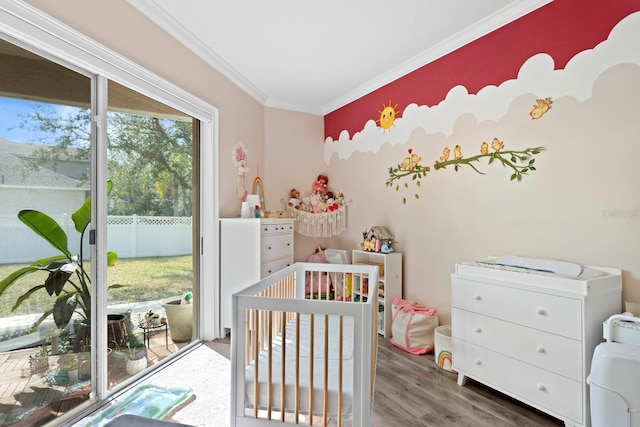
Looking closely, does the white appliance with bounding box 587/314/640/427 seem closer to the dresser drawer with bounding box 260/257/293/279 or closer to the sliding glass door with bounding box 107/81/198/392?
the dresser drawer with bounding box 260/257/293/279

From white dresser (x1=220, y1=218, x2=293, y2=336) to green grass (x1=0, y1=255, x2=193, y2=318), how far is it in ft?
1.03

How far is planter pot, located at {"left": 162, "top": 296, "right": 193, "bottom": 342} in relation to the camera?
2590mm

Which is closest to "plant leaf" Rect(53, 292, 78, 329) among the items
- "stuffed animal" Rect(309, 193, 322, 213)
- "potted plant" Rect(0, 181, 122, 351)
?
"potted plant" Rect(0, 181, 122, 351)

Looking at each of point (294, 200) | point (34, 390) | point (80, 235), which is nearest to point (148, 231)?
point (80, 235)

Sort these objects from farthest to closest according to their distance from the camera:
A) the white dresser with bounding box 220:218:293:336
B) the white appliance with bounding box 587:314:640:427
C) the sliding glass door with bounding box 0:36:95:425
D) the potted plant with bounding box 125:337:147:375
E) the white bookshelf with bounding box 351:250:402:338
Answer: the white bookshelf with bounding box 351:250:402:338 → the white dresser with bounding box 220:218:293:336 → the potted plant with bounding box 125:337:147:375 → the sliding glass door with bounding box 0:36:95:425 → the white appliance with bounding box 587:314:640:427

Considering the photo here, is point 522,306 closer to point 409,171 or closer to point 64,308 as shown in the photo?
point 409,171

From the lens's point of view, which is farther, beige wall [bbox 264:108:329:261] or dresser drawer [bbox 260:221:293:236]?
beige wall [bbox 264:108:329:261]

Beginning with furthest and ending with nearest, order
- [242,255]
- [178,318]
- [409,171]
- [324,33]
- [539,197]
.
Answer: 1. [409,171]
2. [242,255]
3. [178,318]
4. [324,33]
5. [539,197]

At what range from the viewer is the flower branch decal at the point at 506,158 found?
2.16 m

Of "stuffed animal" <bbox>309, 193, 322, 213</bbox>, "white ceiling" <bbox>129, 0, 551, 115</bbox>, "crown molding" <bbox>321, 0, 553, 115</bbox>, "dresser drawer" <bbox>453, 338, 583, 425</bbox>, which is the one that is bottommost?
"dresser drawer" <bbox>453, 338, 583, 425</bbox>

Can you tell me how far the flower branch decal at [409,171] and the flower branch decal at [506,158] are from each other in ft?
1.04

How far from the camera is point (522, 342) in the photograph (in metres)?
1.84

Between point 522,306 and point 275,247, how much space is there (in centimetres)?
203

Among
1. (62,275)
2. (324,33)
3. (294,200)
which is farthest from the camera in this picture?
(294,200)
